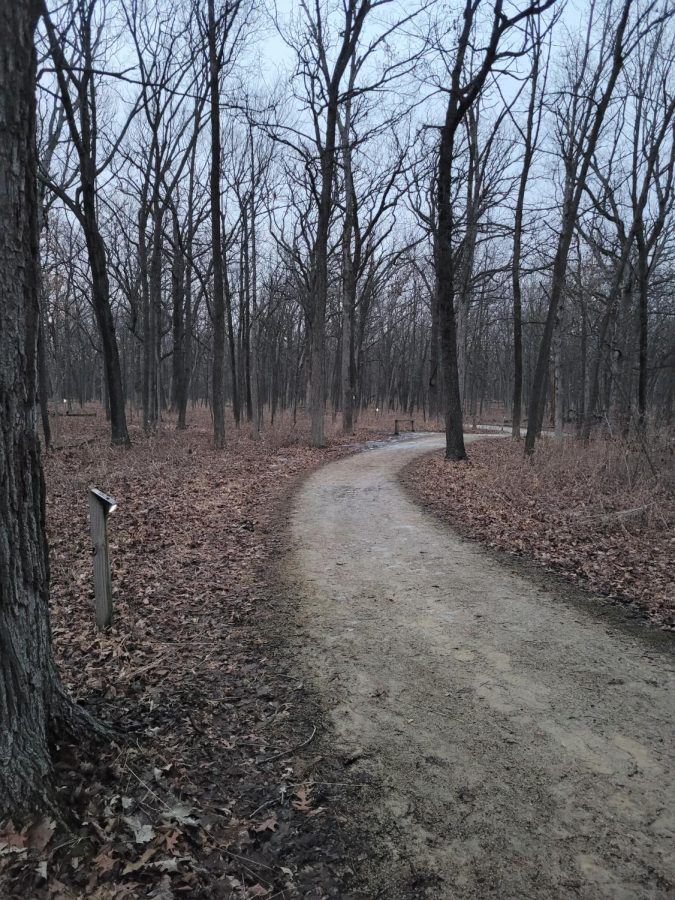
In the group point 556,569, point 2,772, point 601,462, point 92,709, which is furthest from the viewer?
point 601,462

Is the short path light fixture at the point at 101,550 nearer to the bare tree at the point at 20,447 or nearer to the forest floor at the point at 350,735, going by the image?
the forest floor at the point at 350,735

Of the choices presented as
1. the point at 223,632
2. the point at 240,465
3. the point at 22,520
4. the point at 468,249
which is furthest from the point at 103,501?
the point at 468,249

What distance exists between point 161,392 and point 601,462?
25.3 metres

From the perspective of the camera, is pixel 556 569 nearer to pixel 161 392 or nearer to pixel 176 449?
pixel 176 449

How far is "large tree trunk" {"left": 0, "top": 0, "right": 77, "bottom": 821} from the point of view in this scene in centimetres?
225

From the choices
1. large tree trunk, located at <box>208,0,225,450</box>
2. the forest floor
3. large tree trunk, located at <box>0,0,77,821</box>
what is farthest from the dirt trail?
large tree trunk, located at <box>208,0,225,450</box>

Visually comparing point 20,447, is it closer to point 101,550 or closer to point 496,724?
point 101,550

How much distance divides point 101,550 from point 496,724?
3.30 metres

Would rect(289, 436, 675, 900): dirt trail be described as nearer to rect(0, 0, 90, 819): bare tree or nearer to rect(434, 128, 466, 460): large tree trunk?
rect(0, 0, 90, 819): bare tree

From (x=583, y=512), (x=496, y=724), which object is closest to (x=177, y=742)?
(x=496, y=724)

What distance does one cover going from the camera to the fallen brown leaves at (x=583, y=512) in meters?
5.72

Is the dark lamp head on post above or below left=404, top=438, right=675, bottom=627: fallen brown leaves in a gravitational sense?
above

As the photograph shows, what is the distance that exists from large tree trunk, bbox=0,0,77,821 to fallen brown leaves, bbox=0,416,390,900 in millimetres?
211

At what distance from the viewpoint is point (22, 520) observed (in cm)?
236
